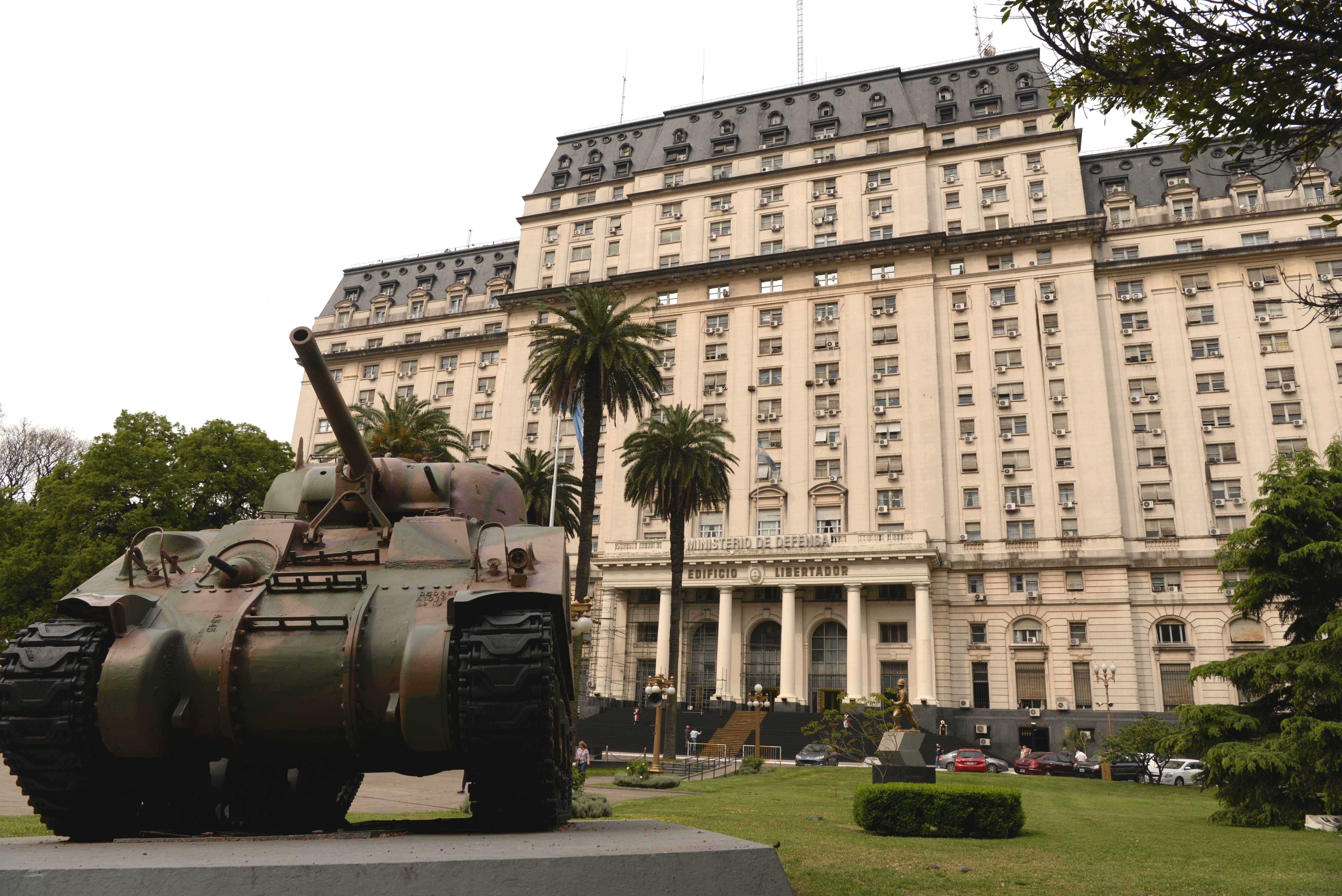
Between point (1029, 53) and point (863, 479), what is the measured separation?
35.1 m

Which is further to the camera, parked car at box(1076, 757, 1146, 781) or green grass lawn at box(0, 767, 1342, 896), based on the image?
parked car at box(1076, 757, 1146, 781)

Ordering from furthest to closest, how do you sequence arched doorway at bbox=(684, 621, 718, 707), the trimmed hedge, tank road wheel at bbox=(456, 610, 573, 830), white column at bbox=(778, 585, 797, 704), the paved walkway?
arched doorway at bbox=(684, 621, 718, 707), white column at bbox=(778, 585, 797, 704), the paved walkway, the trimmed hedge, tank road wheel at bbox=(456, 610, 573, 830)

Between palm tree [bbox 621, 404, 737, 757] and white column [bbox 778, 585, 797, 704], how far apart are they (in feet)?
43.9

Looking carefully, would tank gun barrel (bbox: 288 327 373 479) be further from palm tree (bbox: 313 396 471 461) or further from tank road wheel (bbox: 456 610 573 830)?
palm tree (bbox: 313 396 471 461)

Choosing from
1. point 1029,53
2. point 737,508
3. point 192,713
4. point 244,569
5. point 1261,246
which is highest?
point 1029,53

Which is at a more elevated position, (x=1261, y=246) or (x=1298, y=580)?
(x=1261, y=246)

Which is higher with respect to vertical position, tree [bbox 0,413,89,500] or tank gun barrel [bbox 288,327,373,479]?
tree [bbox 0,413,89,500]

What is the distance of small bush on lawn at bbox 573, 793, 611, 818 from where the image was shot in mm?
16391

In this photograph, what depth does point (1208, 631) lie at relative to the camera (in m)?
51.5

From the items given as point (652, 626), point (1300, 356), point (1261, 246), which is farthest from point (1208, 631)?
point (652, 626)

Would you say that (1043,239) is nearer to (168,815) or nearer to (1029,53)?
(1029,53)

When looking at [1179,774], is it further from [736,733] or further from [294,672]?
[294,672]

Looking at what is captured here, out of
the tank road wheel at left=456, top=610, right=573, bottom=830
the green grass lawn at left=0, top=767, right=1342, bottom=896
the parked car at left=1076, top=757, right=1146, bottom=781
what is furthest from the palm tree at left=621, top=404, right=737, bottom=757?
the tank road wheel at left=456, top=610, right=573, bottom=830

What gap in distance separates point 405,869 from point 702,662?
5503 cm
